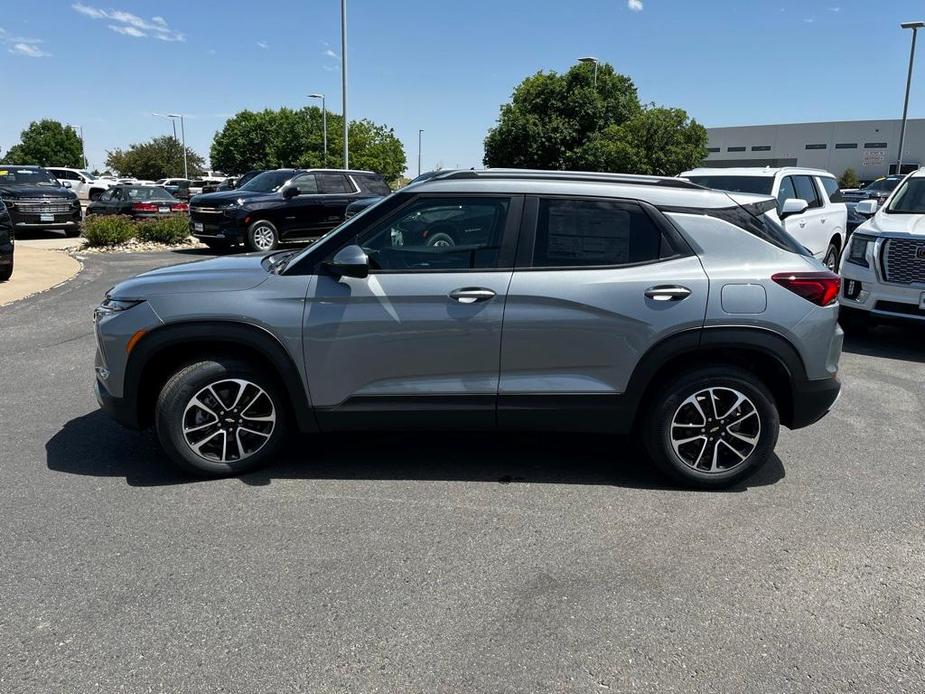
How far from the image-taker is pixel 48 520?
3850mm

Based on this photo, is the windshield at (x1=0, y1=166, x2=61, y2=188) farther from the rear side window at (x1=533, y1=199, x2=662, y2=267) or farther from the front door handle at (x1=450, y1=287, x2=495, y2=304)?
the rear side window at (x1=533, y1=199, x2=662, y2=267)

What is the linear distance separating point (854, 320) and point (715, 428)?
5.43m

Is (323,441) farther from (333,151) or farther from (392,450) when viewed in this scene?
(333,151)

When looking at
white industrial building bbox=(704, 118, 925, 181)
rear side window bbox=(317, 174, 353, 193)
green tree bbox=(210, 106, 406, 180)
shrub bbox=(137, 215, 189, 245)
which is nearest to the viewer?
rear side window bbox=(317, 174, 353, 193)

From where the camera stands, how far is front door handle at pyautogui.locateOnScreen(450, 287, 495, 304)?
411 cm

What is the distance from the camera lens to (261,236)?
15.7m

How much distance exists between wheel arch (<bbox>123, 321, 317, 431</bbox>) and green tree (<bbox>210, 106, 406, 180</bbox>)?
52731 millimetres

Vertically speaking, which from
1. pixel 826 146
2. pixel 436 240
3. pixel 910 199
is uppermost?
pixel 826 146

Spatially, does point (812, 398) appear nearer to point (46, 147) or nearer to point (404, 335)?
point (404, 335)

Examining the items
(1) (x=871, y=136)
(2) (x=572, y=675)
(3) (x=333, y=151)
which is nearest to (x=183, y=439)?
(2) (x=572, y=675)

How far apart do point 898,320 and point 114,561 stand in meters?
7.94

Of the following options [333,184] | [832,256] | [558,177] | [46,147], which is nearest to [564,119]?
[333,184]

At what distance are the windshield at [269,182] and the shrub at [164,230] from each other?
8.06 feet

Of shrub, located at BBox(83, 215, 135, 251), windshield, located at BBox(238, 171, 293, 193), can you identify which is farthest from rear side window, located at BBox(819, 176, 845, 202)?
shrub, located at BBox(83, 215, 135, 251)
